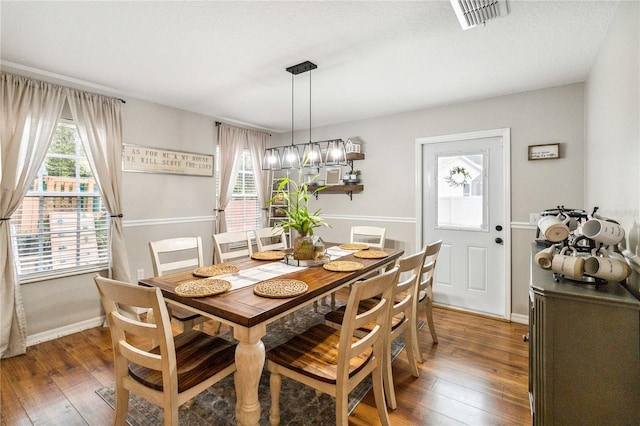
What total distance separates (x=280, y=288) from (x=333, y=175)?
3.05 metres

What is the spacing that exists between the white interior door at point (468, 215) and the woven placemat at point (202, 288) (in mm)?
2781

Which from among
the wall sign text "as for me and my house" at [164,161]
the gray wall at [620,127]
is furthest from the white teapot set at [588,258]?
the wall sign text "as for me and my house" at [164,161]

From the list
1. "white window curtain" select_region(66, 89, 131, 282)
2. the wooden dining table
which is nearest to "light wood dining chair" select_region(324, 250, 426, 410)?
the wooden dining table

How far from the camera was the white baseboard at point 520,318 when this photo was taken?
3.18 m

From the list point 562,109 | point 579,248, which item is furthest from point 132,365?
point 562,109

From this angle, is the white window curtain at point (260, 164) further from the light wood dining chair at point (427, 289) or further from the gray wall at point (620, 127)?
the gray wall at point (620, 127)

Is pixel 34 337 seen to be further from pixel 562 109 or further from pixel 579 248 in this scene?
pixel 562 109

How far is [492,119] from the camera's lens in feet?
10.8

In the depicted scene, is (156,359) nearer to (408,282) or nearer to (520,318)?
(408,282)

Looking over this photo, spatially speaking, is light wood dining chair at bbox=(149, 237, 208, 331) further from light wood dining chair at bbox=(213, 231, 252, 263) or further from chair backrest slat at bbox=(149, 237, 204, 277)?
light wood dining chair at bbox=(213, 231, 252, 263)

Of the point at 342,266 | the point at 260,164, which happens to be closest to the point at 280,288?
the point at 342,266

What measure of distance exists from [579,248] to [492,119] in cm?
217

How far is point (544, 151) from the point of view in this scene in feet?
9.93

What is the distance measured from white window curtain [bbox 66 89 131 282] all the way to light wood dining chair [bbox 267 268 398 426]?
236 centimetres
